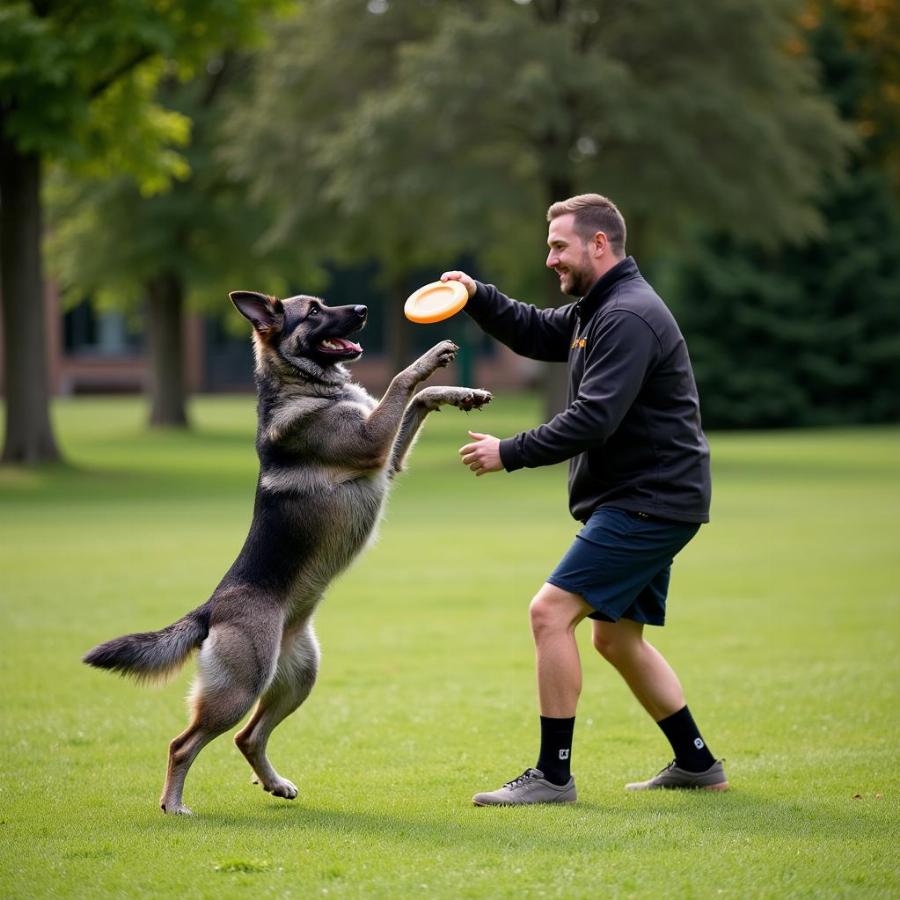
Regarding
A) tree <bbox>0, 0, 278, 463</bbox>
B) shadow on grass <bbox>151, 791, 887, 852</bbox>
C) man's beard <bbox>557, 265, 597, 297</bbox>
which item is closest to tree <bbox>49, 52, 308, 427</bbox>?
tree <bbox>0, 0, 278, 463</bbox>

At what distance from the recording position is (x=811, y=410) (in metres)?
45.1

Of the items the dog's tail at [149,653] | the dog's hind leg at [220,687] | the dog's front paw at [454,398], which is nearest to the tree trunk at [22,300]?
the dog's front paw at [454,398]

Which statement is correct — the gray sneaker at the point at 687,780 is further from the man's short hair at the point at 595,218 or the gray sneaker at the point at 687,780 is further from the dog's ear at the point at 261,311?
the dog's ear at the point at 261,311

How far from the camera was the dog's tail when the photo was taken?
591 centimetres

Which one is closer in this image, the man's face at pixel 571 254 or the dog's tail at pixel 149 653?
the dog's tail at pixel 149 653

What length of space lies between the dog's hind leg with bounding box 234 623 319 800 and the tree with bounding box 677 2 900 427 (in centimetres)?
3821

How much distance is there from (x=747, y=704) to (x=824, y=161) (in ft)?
84.8

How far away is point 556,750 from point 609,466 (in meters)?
1.34

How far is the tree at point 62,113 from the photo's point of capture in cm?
2144

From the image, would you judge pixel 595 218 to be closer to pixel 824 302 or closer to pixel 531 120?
pixel 531 120

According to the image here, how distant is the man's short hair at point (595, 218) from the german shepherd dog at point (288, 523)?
0.84 m

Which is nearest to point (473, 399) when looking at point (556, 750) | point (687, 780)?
point (556, 750)

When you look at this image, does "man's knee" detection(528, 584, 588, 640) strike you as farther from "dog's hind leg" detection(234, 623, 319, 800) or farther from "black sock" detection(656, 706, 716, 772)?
"dog's hind leg" detection(234, 623, 319, 800)

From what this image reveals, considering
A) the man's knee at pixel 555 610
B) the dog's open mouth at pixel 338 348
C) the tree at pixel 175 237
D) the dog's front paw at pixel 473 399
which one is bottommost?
the man's knee at pixel 555 610
